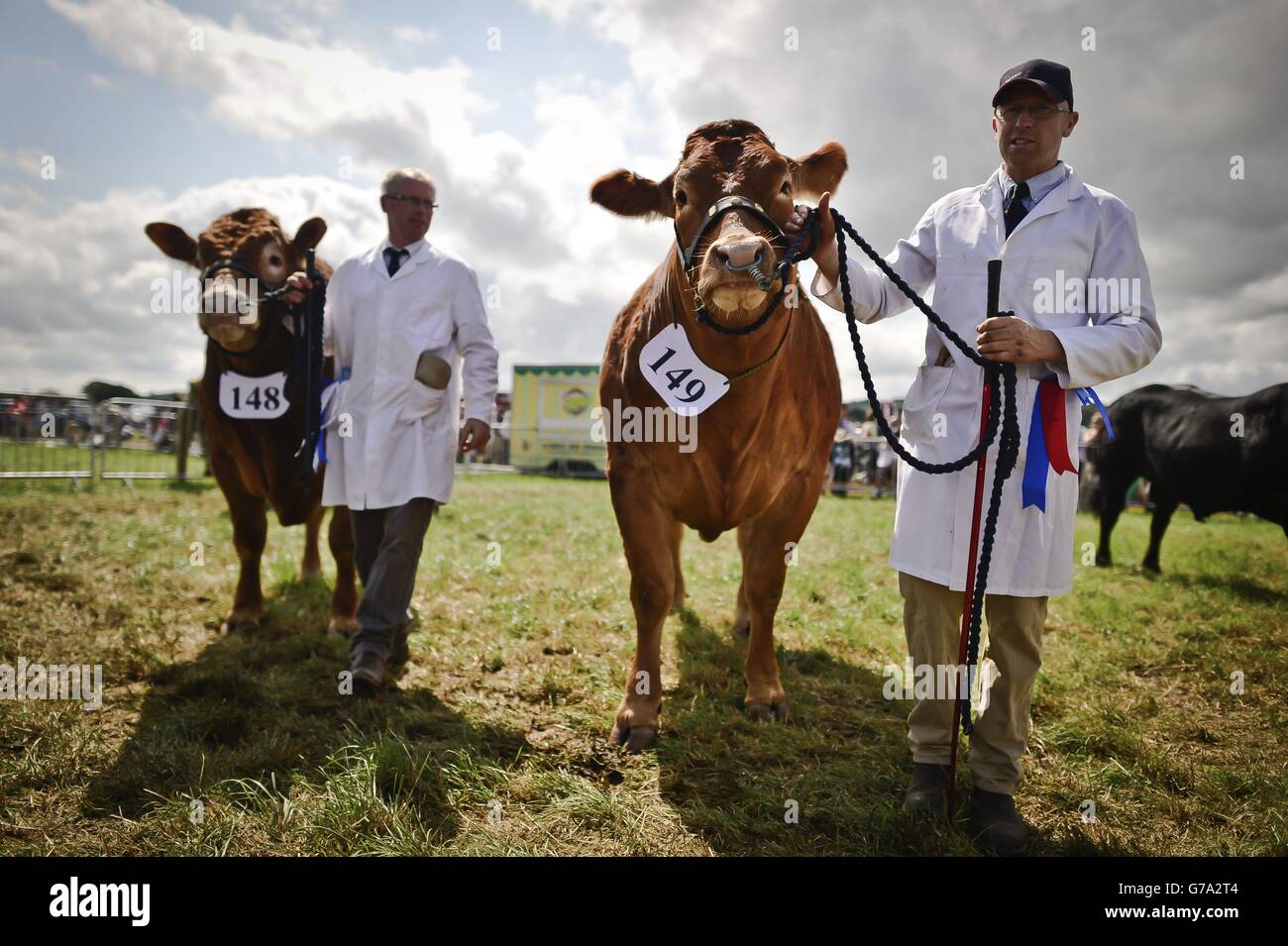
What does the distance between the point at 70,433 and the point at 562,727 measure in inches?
711

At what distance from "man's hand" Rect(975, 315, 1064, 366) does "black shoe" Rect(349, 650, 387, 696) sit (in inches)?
124

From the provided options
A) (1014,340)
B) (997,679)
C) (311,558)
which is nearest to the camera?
(1014,340)

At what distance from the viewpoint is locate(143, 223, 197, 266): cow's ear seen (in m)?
4.73

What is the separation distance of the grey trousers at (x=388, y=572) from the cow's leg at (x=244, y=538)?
947 mm

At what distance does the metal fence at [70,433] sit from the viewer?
12203 mm

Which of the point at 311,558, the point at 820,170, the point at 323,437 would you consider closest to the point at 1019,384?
the point at 820,170

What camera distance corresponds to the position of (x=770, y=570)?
351 centimetres

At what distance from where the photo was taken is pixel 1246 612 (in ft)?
17.4

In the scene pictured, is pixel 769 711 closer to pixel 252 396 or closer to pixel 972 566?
pixel 972 566

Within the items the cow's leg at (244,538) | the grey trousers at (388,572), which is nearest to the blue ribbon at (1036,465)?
the grey trousers at (388,572)
